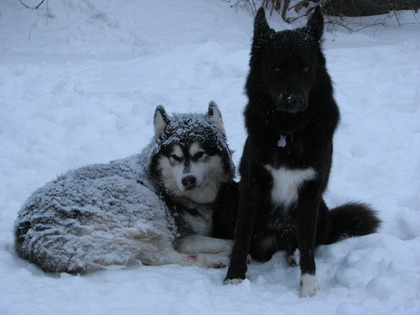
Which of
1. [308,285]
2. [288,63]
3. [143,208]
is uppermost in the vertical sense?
[288,63]

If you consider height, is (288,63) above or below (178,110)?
above

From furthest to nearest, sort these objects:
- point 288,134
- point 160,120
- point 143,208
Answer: point 160,120
point 143,208
point 288,134

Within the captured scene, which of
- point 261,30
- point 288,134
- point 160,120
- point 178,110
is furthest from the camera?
point 178,110

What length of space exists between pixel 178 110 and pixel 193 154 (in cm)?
232

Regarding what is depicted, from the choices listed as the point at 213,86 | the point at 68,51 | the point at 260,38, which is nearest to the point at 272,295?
the point at 260,38

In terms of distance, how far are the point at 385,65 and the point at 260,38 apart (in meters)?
4.27

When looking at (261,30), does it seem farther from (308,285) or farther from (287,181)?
(308,285)

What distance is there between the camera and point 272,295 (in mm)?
2814

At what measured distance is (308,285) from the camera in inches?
112

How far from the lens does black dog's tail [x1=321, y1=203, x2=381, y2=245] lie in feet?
11.6

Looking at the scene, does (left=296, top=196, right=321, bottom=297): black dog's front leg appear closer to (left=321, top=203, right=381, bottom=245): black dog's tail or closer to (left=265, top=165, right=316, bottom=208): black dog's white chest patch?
(left=265, top=165, right=316, bottom=208): black dog's white chest patch

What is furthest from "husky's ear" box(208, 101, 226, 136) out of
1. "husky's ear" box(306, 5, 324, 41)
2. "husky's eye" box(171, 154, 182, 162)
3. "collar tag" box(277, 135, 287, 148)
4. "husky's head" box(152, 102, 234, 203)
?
"husky's ear" box(306, 5, 324, 41)

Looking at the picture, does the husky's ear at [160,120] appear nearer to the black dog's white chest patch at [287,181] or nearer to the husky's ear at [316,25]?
the black dog's white chest patch at [287,181]

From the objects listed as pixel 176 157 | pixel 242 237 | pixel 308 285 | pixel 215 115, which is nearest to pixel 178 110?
pixel 215 115
